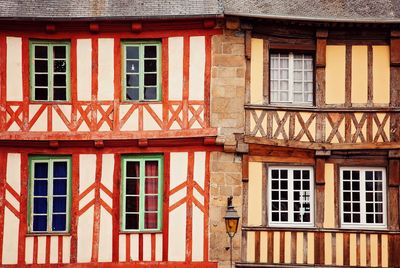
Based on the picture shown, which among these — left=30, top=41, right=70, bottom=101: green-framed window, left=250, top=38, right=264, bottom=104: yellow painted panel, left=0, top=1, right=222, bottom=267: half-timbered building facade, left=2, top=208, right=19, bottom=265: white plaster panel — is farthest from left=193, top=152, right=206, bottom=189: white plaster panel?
left=2, top=208, right=19, bottom=265: white plaster panel

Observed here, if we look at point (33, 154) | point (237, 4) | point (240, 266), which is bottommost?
point (240, 266)

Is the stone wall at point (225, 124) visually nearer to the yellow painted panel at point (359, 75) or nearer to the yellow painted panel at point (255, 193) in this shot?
the yellow painted panel at point (255, 193)

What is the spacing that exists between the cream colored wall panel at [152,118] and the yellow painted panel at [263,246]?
2.86 meters

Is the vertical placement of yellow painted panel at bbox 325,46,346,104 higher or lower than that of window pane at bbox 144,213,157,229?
higher

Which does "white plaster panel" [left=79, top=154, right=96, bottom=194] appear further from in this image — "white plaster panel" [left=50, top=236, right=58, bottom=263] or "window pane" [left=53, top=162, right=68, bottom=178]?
"white plaster panel" [left=50, top=236, right=58, bottom=263]

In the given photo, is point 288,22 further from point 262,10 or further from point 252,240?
point 252,240

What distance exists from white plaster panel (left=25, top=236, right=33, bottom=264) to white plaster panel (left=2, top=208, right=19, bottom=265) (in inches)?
7.4

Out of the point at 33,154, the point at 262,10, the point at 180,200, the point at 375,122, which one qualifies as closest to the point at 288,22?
the point at 262,10

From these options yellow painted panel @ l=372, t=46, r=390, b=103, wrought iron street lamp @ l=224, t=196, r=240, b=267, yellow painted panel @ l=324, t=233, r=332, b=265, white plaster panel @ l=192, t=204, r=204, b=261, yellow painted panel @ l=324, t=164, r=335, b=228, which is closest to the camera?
wrought iron street lamp @ l=224, t=196, r=240, b=267

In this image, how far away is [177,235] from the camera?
73.8 feet

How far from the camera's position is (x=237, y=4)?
75.5ft

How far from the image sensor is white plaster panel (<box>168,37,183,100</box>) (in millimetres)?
22828

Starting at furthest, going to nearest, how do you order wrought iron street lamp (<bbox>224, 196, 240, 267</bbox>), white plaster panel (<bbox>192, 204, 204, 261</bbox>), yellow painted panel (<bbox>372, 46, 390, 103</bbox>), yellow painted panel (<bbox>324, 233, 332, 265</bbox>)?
yellow painted panel (<bbox>372, 46, 390, 103</bbox>) < yellow painted panel (<bbox>324, 233, 332, 265</bbox>) < white plaster panel (<bbox>192, 204, 204, 261</bbox>) < wrought iron street lamp (<bbox>224, 196, 240, 267</bbox>)

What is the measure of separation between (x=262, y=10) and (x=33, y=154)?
5244 millimetres
